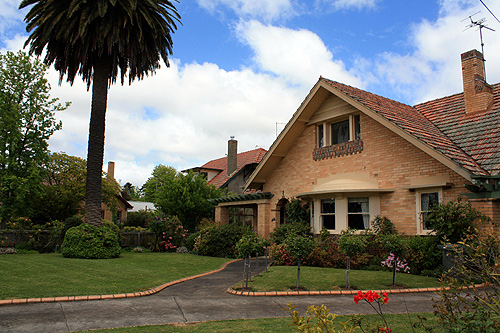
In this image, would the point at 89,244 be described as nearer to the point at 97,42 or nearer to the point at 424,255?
the point at 97,42

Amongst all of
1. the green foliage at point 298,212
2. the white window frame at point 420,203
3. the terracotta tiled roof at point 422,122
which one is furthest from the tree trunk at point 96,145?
the white window frame at point 420,203

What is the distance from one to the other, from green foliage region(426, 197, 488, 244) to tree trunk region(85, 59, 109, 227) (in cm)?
1449

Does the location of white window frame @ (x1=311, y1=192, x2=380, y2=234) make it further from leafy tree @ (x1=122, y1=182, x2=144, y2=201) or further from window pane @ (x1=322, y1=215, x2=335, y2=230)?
leafy tree @ (x1=122, y1=182, x2=144, y2=201)

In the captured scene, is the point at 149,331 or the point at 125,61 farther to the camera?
the point at 125,61

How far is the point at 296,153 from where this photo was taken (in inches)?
790

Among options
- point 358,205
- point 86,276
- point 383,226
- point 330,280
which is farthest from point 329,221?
Result: point 86,276

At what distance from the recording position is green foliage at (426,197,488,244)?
39.3 ft

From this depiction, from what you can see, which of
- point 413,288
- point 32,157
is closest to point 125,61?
point 32,157

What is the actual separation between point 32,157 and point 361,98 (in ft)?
58.4

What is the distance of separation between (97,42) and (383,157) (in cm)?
1376

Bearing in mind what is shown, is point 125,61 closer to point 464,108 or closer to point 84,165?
point 84,165

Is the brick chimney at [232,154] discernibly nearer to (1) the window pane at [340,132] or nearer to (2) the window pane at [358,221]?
(1) the window pane at [340,132]

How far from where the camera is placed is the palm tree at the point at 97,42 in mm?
17734

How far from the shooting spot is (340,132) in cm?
1830
